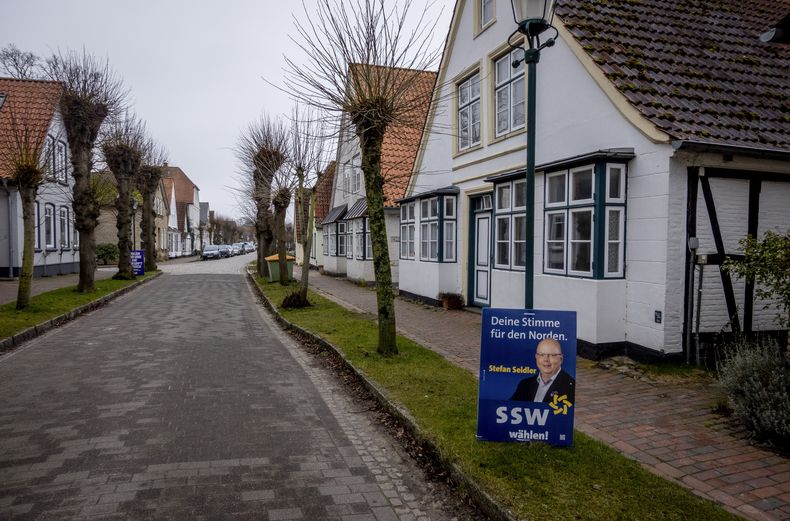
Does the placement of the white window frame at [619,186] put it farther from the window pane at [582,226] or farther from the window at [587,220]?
the window pane at [582,226]

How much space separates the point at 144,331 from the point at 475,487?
9.73 meters

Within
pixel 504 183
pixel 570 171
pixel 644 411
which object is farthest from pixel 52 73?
pixel 644 411

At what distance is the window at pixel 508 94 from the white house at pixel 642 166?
5cm

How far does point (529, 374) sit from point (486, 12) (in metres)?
10.8

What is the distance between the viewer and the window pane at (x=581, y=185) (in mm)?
8609

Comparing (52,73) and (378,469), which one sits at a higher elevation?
(52,73)

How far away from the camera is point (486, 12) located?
13.2 meters

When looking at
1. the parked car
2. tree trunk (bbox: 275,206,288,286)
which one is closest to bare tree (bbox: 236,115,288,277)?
tree trunk (bbox: 275,206,288,286)

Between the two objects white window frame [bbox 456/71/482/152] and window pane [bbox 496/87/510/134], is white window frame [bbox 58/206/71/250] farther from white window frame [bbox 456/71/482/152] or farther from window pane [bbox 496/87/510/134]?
window pane [bbox 496/87/510/134]

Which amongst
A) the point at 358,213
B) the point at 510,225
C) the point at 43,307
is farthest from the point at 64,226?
the point at 510,225

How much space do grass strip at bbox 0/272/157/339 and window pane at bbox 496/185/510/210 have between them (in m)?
9.48

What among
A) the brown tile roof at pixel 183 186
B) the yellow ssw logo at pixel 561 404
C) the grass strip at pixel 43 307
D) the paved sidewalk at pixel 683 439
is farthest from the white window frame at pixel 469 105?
the brown tile roof at pixel 183 186

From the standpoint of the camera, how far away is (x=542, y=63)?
1043 cm

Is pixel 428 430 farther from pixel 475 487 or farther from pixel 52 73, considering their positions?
pixel 52 73
